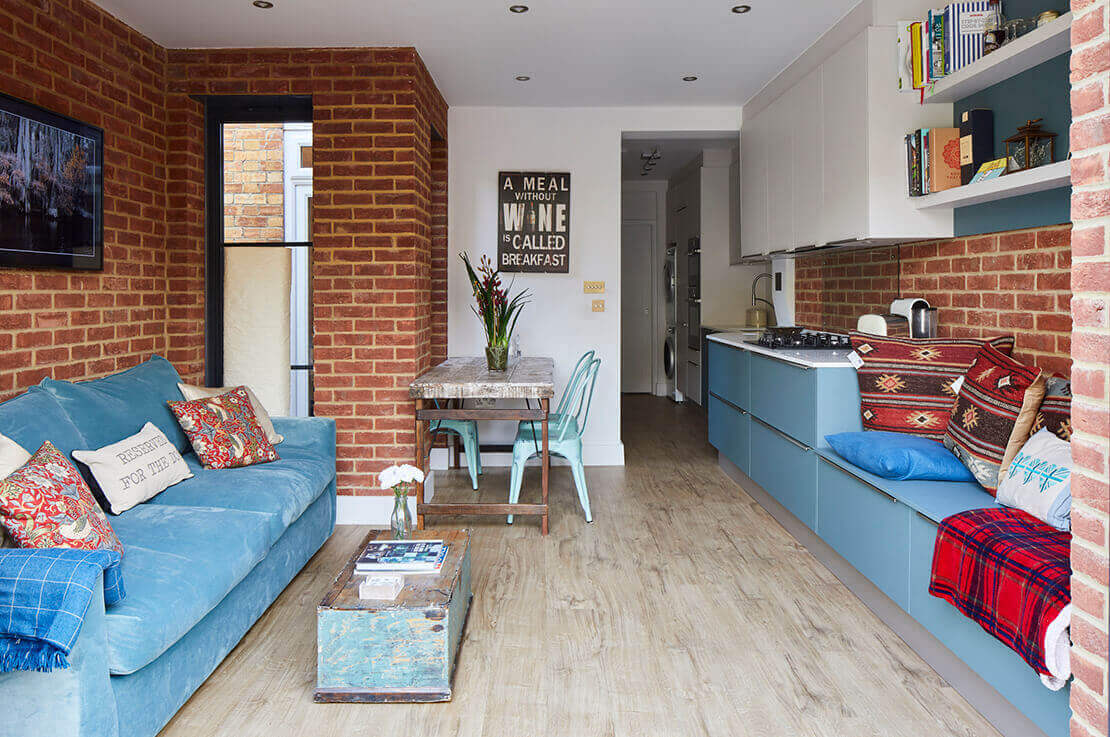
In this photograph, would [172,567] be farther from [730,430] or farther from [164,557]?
[730,430]

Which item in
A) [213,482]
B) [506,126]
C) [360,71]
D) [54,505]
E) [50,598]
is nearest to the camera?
[50,598]

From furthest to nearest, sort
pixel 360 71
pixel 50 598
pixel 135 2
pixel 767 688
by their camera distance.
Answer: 1. pixel 360 71
2. pixel 135 2
3. pixel 767 688
4. pixel 50 598

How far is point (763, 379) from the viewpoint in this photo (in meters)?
4.40

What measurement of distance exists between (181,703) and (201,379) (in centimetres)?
244

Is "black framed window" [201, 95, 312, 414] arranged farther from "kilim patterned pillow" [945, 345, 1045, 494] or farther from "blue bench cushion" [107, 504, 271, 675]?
"kilim patterned pillow" [945, 345, 1045, 494]

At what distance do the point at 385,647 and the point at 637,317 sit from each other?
7.79 metres

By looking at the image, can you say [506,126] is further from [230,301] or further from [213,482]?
[213,482]

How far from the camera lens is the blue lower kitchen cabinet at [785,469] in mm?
3650

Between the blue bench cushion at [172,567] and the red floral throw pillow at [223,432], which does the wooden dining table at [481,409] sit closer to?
the red floral throw pillow at [223,432]

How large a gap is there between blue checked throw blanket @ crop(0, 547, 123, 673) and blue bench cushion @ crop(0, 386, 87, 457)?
2.89 ft

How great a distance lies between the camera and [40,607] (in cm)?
173

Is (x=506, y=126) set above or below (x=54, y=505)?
above

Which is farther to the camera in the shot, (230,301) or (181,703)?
(230,301)

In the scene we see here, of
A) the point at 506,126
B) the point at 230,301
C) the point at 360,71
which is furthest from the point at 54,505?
the point at 506,126
